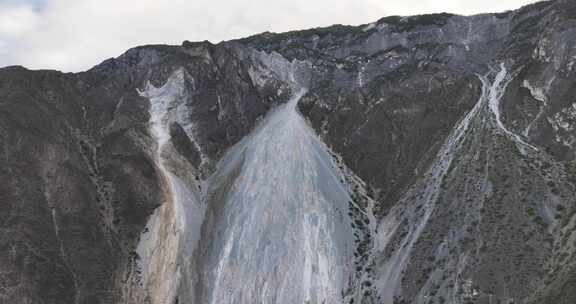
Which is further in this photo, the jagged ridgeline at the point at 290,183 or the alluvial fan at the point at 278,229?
the alluvial fan at the point at 278,229

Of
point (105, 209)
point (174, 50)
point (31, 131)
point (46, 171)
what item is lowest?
point (105, 209)

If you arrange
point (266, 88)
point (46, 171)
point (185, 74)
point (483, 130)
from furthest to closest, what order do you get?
1. point (266, 88)
2. point (185, 74)
3. point (483, 130)
4. point (46, 171)

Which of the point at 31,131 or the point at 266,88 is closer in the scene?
the point at 31,131

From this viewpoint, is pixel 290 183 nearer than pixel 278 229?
No

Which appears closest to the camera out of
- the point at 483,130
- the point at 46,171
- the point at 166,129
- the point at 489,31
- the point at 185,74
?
the point at 46,171

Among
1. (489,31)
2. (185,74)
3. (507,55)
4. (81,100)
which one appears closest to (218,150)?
(185,74)

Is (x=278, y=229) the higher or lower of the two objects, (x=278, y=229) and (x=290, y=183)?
the lower

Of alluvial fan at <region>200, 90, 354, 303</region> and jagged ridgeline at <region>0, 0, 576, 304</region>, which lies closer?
jagged ridgeline at <region>0, 0, 576, 304</region>

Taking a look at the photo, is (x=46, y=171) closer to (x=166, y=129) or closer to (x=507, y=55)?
(x=166, y=129)
